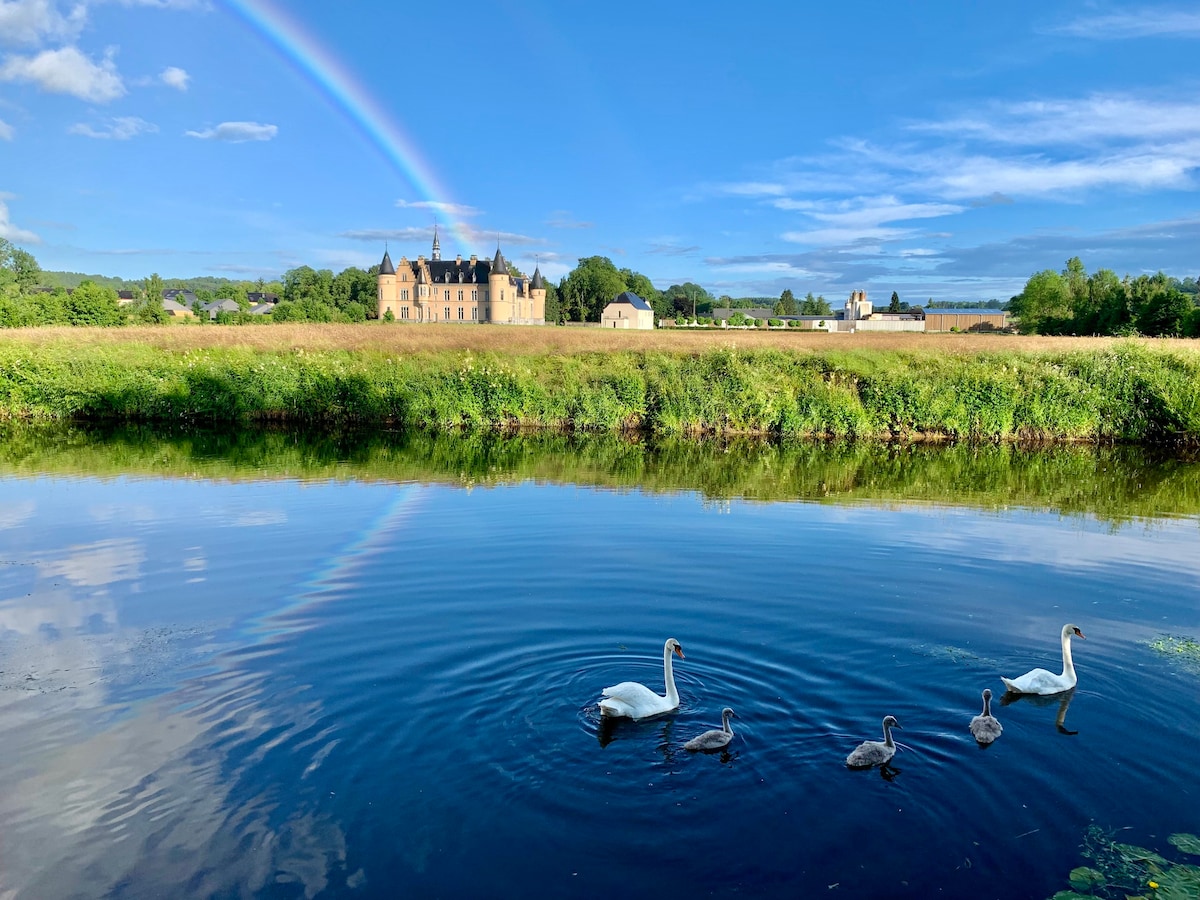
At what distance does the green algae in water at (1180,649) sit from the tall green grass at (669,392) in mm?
25411

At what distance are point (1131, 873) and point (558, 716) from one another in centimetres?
525

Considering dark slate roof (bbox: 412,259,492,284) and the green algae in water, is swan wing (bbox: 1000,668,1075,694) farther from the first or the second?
dark slate roof (bbox: 412,259,492,284)

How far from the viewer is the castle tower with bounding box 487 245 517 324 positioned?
476ft

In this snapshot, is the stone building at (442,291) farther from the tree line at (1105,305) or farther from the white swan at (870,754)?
the white swan at (870,754)

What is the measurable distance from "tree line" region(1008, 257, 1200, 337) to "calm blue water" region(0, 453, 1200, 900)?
176 feet

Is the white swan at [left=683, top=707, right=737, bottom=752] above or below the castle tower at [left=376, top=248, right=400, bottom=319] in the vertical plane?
below

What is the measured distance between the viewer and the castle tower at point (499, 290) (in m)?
145

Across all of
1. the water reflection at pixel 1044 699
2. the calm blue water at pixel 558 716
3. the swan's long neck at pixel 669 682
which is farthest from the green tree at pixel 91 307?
the water reflection at pixel 1044 699

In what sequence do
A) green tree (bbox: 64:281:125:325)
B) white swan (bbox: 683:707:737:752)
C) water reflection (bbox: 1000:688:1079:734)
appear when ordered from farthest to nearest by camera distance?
1. green tree (bbox: 64:281:125:325)
2. water reflection (bbox: 1000:688:1079:734)
3. white swan (bbox: 683:707:737:752)

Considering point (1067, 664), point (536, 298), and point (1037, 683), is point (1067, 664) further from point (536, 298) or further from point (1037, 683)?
point (536, 298)

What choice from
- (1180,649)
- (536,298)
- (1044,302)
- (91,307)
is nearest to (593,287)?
(536,298)

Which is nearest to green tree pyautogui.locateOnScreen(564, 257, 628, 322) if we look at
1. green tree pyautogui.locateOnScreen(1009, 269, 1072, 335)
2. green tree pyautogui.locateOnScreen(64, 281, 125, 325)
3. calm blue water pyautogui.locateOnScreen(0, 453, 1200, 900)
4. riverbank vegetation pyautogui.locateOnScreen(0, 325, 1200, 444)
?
green tree pyautogui.locateOnScreen(1009, 269, 1072, 335)

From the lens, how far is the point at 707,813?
24.6 ft

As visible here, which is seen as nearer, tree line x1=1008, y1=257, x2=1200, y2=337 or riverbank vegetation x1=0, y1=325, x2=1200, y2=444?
riverbank vegetation x1=0, y1=325, x2=1200, y2=444
